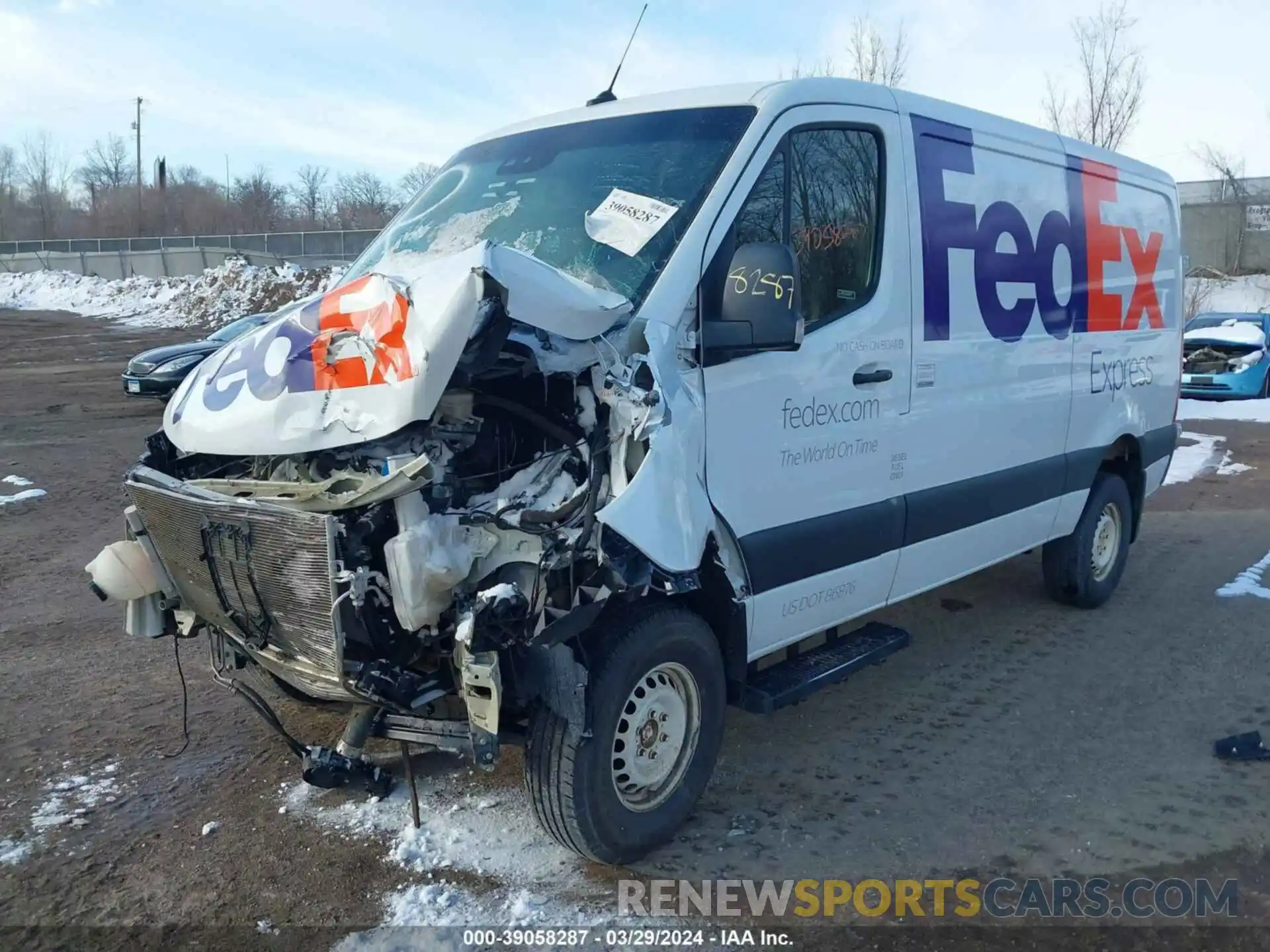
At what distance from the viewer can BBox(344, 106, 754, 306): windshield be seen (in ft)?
11.9

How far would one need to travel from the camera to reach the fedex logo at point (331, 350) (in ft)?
10.1

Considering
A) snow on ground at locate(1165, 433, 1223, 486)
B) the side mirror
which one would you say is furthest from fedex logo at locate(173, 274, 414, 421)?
snow on ground at locate(1165, 433, 1223, 486)

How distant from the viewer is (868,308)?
4.21 m

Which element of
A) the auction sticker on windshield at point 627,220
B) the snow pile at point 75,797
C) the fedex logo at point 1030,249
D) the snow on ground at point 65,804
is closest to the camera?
the auction sticker on windshield at point 627,220

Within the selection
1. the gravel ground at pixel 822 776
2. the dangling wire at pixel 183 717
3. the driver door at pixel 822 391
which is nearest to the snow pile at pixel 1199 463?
the gravel ground at pixel 822 776

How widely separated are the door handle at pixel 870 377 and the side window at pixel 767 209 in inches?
25.3

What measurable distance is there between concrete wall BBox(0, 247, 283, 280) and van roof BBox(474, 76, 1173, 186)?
34.9 metres

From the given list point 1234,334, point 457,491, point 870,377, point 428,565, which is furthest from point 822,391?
point 1234,334

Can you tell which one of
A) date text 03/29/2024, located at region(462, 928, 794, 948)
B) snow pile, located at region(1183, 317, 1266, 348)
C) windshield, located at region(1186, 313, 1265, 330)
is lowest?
date text 03/29/2024, located at region(462, 928, 794, 948)

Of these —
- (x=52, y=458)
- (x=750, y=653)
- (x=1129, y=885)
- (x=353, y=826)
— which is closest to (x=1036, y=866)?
(x=1129, y=885)

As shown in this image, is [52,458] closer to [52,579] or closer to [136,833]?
[52,579]

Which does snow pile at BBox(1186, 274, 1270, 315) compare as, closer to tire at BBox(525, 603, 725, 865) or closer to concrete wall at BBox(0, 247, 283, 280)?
tire at BBox(525, 603, 725, 865)

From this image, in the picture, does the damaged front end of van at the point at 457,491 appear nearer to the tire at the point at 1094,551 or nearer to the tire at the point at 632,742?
the tire at the point at 632,742

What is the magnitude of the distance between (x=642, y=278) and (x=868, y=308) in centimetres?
116
